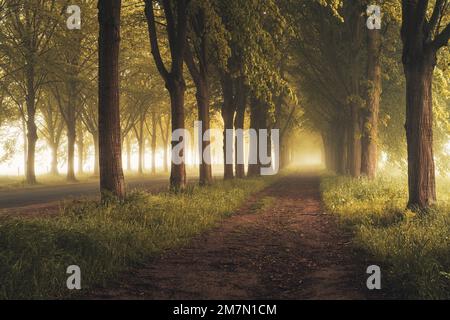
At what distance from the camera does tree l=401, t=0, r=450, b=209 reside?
434 inches

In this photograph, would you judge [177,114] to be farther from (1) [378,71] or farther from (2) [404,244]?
(2) [404,244]

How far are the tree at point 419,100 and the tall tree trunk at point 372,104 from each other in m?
9.23

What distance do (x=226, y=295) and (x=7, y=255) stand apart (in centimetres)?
316

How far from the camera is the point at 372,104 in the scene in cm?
2152

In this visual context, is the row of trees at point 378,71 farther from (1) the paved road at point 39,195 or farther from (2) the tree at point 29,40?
(2) the tree at point 29,40

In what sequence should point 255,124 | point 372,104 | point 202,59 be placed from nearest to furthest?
point 202,59 < point 372,104 < point 255,124

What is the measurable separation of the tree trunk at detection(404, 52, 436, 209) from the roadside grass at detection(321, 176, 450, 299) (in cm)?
53

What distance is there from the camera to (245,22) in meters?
13.9

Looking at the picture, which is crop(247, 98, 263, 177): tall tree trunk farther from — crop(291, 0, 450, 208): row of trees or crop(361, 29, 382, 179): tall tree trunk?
crop(361, 29, 382, 179): tall tree trunk

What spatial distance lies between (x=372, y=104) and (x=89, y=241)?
17.8 meters

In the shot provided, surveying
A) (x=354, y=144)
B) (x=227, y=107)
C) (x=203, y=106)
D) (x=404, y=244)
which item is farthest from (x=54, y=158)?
(x=404, y=244)

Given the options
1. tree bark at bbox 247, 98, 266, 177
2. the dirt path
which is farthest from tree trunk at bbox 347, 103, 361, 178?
the dirt path
